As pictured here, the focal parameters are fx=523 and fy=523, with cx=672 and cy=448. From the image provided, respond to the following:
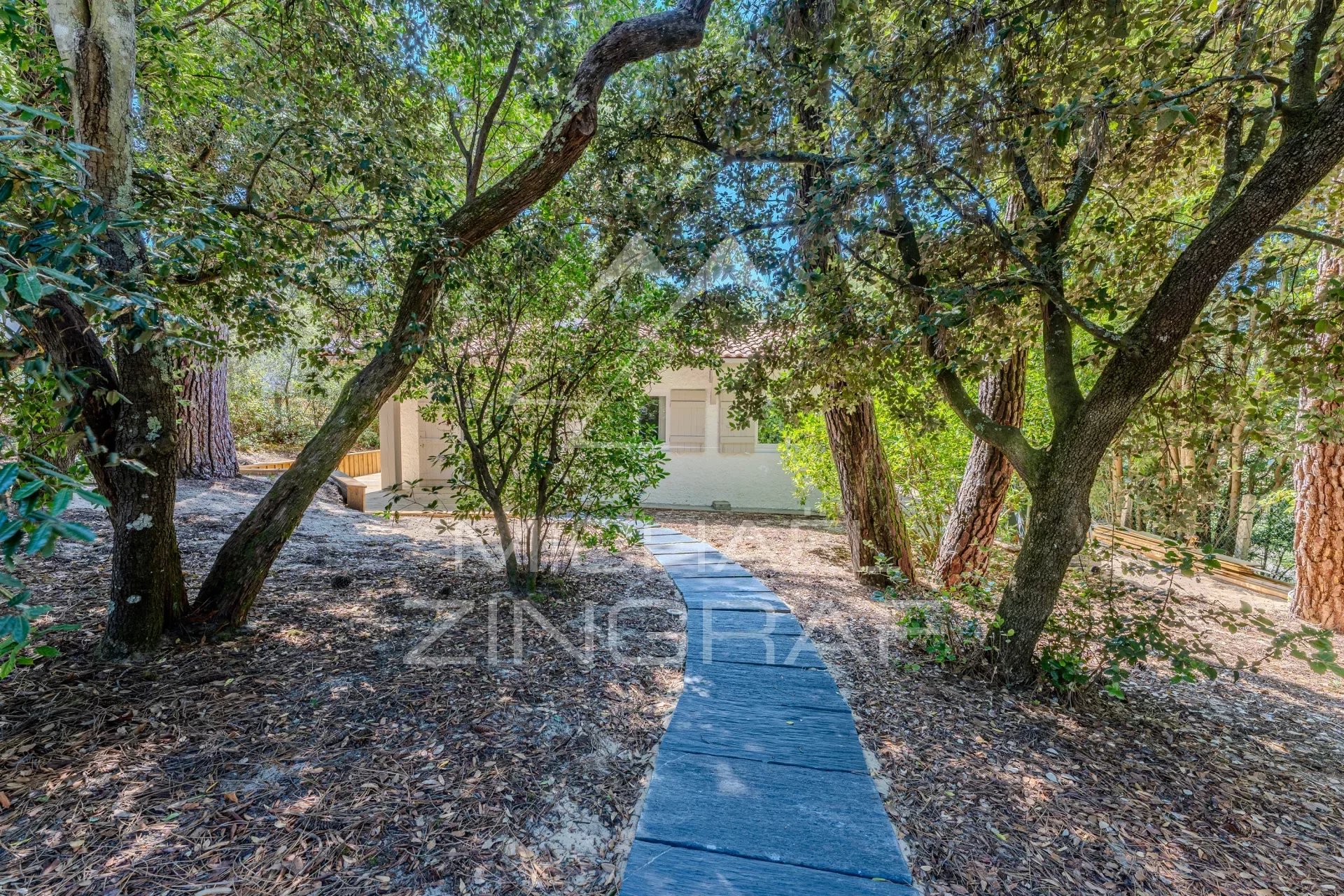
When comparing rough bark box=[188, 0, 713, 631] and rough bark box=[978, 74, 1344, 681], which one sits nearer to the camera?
rough bark box=[978, 74, 1344, 681]

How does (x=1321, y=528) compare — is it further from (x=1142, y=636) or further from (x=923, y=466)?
(x=1142, y=636)

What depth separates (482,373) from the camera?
3805 mm

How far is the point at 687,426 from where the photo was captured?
10.4 metres

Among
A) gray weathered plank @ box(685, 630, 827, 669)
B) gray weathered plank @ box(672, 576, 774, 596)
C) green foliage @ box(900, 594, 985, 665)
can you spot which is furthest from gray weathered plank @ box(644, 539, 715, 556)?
green foliage @ box(900, 594, 985, 665)

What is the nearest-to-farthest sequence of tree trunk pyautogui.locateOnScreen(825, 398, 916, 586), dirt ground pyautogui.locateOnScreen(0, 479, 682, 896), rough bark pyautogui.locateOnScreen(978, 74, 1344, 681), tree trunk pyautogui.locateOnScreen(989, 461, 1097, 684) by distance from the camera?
dirt ground pyautogui.locateOnScreen(0, 479, 682, 896) → rough bark pyautogui.locateOnScreen(978, 74, 1344, 681) → tree trunk pyautogui.locateOnScreen(989, 461, 1097, 684) → tree trunk pyautogui.locateOnScreen(825, 398, 916, 586)

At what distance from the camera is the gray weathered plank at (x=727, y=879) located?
1.64 metres

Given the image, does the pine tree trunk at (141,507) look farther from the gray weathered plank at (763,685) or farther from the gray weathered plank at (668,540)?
the gray weathered plank at (668,540)

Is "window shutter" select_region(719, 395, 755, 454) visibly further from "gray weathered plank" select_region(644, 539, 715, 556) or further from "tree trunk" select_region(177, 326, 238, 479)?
"tree trunk" select_region(177, 326, 238, 479)

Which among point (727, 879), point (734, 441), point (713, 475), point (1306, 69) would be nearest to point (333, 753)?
point (727, 879)

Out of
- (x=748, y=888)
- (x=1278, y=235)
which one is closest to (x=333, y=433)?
(x=748, y=888)

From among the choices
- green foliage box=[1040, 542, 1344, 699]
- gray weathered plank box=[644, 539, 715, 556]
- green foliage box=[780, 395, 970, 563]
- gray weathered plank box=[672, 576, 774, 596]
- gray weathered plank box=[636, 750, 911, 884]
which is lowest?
gray weathered plank box=[636, 750, 911, 884]

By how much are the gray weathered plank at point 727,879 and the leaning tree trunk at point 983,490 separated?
358 centimetres

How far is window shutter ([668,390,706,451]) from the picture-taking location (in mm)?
10406

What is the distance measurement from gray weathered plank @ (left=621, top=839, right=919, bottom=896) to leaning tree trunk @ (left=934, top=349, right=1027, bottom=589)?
11.8ft
